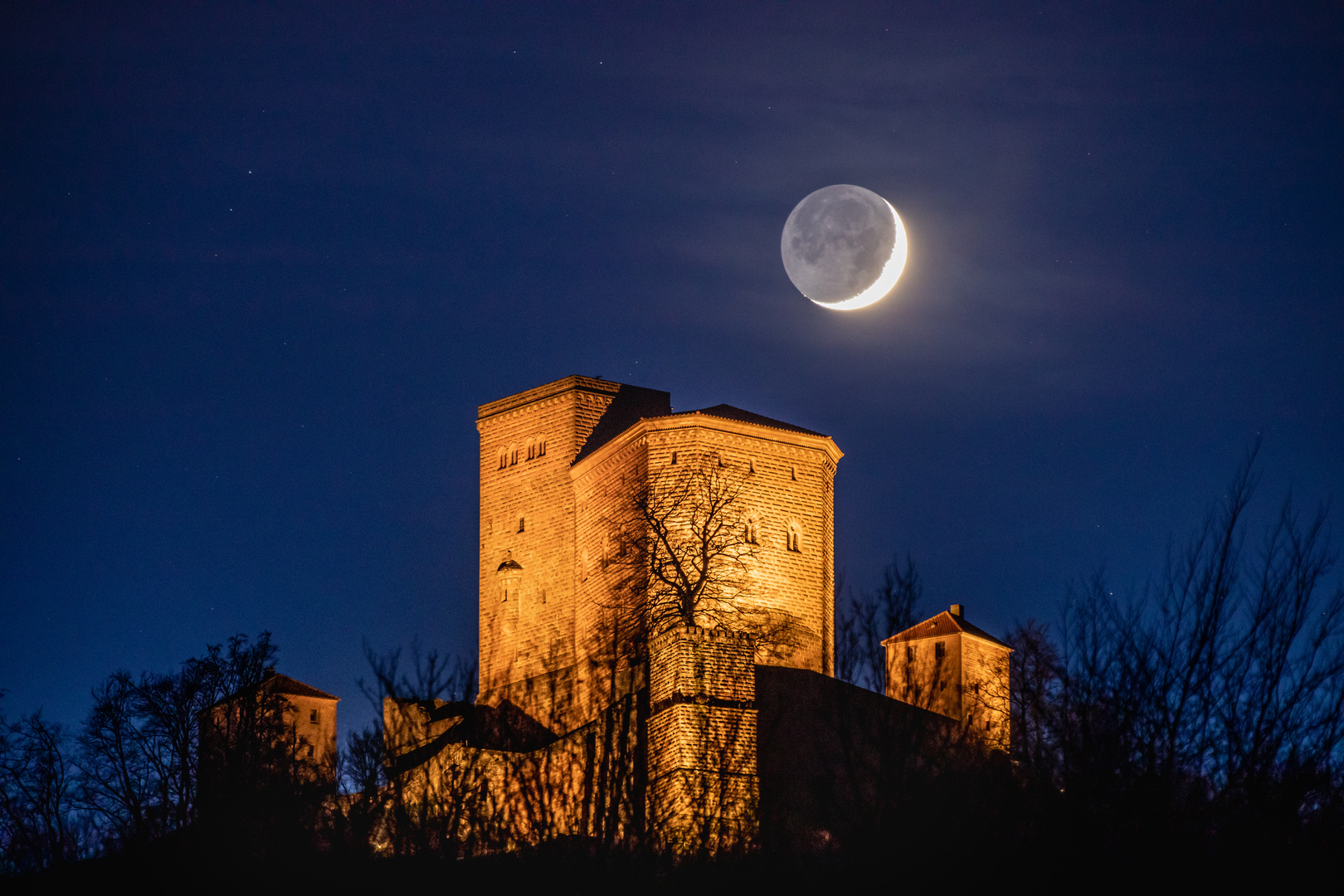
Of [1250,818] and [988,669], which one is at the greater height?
[988,669]

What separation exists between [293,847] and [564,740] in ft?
25.0

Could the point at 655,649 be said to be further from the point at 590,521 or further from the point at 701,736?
the point at 590,521

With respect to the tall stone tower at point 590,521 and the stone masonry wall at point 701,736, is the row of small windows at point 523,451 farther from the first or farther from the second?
the stone masonry wall at point 701,736

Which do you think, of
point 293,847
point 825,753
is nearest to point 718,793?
point 825,753

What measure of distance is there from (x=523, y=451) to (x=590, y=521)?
4.96 metres

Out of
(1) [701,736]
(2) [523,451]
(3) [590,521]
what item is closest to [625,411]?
(2) [523,451]

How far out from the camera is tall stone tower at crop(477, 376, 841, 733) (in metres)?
39.8

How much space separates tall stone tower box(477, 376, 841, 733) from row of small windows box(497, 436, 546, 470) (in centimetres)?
4

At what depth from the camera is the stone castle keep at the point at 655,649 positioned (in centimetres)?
2984

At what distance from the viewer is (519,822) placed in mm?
31875

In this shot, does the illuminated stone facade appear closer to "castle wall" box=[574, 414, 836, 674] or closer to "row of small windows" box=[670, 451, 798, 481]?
"castle wall" box=[574, 414, 836, 674]

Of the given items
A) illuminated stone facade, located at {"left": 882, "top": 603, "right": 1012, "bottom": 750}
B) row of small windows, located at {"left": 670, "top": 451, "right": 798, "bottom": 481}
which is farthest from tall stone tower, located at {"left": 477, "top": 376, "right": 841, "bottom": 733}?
illuminated stone facade, located at {"left": 882, "top": 603, "right": 1012, "bottom": 750}

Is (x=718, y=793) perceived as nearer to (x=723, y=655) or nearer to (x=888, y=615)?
A: (x=723, y=655)

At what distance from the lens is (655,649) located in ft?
106
